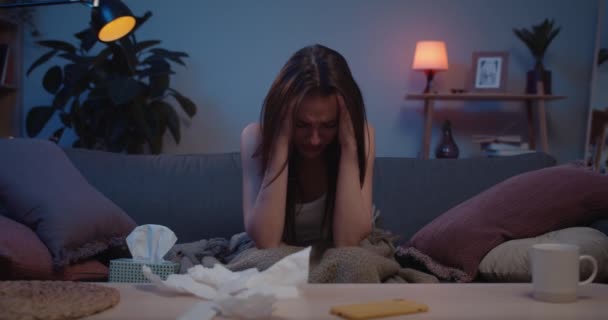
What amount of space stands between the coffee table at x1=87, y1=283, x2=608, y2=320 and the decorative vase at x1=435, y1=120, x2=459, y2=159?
2.57 m

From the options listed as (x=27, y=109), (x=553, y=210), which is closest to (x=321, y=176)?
(x=553, y=210)

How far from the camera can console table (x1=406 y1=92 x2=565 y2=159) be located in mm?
3846

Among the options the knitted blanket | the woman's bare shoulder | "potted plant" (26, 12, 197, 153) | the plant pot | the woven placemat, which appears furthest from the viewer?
the plant pot

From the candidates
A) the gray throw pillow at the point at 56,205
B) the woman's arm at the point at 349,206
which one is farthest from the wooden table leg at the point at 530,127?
the gray throw pillow at the point at 56,205

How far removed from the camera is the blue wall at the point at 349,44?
3996 millimetres

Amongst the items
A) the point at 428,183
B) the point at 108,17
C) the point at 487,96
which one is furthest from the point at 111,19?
the point at 487,96

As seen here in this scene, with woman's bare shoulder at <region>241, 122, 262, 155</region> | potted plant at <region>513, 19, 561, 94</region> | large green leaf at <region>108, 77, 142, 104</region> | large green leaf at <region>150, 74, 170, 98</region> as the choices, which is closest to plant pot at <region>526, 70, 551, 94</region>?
potted plant at <region>513, 19, 561, 94</region>

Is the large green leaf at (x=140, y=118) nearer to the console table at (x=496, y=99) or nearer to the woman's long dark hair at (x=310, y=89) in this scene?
the console table at (x=496, y=99)

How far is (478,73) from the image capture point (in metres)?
3.95

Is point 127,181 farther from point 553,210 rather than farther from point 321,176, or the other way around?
point 553,210

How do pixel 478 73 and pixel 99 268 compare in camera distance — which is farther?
pixel 478 73

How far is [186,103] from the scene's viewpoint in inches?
146

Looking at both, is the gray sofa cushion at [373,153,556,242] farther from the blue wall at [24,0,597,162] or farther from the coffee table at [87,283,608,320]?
the blue wall at [24,0,597,162]

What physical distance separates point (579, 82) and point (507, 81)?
→ 0.42 meters
